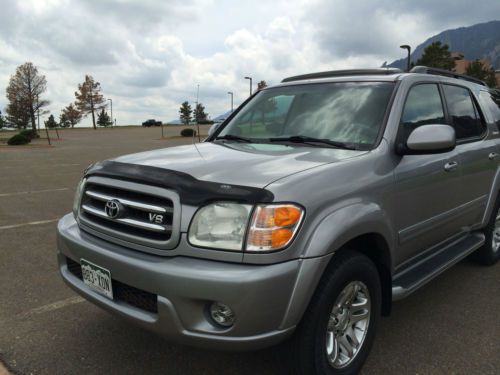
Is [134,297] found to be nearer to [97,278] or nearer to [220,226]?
[97,278]

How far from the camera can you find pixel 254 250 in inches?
79.7

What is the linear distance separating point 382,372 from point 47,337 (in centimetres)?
222

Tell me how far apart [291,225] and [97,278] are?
115 centimetres

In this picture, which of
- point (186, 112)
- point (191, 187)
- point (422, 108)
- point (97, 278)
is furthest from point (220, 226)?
point (186, 112)

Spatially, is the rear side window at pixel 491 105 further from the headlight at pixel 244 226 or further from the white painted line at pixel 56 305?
the white painted line at pixel 56 305

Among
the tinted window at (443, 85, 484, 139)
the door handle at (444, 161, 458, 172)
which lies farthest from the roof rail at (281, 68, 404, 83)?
the door handle at (444, 161, 458, 172)

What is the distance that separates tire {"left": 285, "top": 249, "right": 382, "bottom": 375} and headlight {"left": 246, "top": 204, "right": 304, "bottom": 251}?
Answer: 33 centimetres

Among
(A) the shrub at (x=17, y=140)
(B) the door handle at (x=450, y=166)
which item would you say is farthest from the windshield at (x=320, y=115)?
(A) the shrub at (x=17, y=140)

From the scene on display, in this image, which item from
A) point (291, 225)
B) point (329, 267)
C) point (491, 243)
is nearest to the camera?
point (291, 225)

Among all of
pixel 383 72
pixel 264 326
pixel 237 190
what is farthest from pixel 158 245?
pixel 383 72

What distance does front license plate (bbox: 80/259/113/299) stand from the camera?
2359mm

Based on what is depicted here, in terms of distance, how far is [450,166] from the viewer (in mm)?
3332

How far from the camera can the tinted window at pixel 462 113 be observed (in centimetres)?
371

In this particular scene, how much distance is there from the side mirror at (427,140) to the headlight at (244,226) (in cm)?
109
